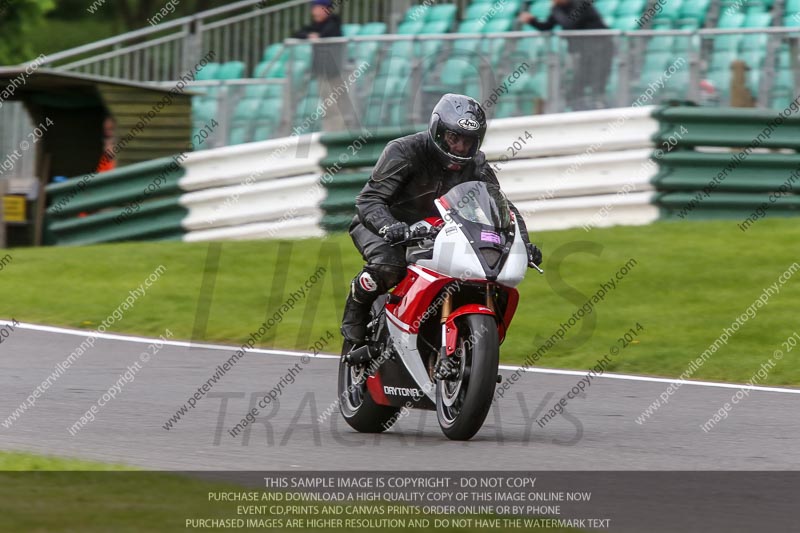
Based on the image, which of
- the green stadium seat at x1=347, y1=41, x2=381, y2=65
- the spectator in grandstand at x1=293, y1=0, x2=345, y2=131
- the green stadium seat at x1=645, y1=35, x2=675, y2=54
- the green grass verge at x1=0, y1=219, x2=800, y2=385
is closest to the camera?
the green grass verge at x1=0, y1=219, x2=800, y2=385

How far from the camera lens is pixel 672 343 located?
36.2 ft

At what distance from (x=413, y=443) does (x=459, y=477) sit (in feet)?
4.18

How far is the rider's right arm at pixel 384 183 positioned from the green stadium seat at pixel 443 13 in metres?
13.1

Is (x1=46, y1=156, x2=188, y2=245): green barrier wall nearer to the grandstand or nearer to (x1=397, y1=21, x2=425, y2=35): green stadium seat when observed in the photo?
the grandstand

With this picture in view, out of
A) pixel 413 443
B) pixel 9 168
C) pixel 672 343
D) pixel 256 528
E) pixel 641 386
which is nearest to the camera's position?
pixel 256 528

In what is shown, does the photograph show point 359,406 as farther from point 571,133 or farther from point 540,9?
point 540,9

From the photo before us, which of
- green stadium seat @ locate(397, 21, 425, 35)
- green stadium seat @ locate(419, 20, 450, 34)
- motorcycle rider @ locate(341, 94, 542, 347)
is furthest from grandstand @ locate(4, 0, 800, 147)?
motorcycle rider @ locate(341, 94, 542, 347)

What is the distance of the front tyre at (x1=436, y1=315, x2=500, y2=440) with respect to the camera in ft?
22.4

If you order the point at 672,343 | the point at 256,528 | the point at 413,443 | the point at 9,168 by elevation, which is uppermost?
the point at 256,528

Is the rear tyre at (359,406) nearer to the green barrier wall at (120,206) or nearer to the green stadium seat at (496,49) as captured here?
the green stadium seat at (496,49)

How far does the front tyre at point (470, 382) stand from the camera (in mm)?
6840

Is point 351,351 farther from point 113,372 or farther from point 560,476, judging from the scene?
point 113,372

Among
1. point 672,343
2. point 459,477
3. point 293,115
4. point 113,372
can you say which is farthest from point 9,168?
point 459,477

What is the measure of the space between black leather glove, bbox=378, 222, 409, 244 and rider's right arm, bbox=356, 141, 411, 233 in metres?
0.18
